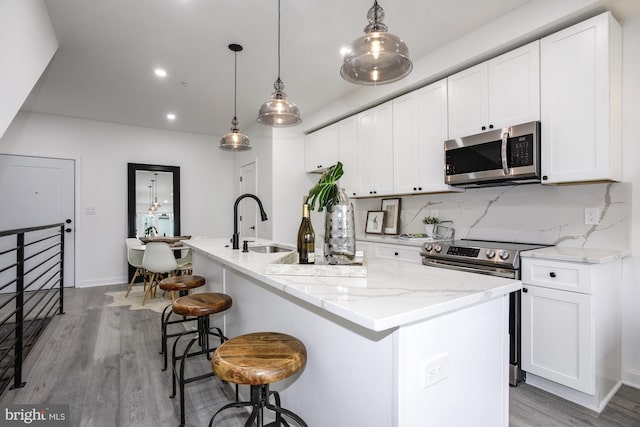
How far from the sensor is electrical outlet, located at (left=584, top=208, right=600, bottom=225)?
2.36 m

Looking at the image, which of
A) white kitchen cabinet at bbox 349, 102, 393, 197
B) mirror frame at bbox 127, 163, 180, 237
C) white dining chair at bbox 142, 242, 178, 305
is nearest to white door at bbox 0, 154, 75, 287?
mirror frame at bbox 127, 163, 180, 237

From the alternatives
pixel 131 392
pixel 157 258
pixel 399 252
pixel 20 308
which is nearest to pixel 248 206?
pixel 157 258

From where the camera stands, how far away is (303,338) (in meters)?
1.44

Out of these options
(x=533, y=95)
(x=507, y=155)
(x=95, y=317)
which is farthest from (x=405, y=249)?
(x=95, y=317)

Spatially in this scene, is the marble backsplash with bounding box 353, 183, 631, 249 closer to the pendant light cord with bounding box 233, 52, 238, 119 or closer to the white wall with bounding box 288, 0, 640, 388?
the white wall with bounding box 288, 0, 640, 388

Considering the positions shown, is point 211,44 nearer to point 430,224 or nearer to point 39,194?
point 430,224

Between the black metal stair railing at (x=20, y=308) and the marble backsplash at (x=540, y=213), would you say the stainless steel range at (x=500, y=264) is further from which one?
the black metal stair railing at (x=20, y=308)

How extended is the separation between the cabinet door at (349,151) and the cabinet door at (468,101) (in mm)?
1363

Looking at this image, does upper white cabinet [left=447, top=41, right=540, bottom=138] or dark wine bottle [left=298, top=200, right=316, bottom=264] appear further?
upper white cabinet [left=447, top=41, right=540, bottom=138]

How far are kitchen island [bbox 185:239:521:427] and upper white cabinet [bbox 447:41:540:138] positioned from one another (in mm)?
1730

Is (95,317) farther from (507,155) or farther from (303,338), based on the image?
(507,155)

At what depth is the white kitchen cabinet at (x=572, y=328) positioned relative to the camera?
196 cm

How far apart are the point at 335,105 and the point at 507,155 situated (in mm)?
2410

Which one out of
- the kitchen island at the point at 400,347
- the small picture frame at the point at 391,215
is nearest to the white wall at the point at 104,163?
the small picture frame at the point at 391,215
